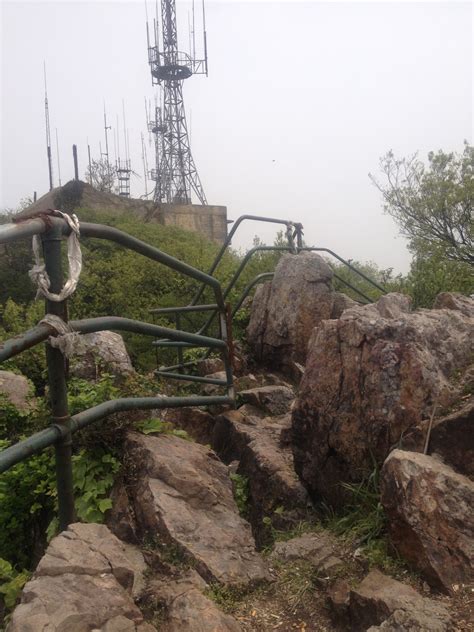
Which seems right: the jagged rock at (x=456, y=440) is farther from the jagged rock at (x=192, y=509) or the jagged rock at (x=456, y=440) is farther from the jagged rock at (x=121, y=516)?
the jagged rock at (x=121, y=516)

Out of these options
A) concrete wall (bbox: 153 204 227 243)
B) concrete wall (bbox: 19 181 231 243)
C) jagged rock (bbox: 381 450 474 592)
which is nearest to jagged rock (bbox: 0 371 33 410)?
jagged rock (bbox: 381 450 474 592)

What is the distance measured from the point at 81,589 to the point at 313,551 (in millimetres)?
1040

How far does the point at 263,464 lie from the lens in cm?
326

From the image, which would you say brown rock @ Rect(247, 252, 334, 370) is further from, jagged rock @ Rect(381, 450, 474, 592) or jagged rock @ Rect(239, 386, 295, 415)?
jagged rock @ Rect(381, 450, 474, 592)

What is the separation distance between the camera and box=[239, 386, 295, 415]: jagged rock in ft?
14.9

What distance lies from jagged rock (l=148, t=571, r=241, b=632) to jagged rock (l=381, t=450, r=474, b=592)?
701mm

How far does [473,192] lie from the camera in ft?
41.8

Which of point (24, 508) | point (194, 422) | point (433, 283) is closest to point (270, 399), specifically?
point (194, 422)

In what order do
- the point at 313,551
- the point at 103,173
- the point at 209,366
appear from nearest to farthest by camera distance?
the point at 313,551 → the point at 209,366 → the point at 103,173

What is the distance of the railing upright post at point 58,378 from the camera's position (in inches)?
79.4

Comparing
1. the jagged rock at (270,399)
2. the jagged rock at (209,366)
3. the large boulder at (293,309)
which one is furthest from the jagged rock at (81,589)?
the large boulder at (293,309)

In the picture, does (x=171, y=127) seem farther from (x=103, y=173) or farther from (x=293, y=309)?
(x=293, y=309)

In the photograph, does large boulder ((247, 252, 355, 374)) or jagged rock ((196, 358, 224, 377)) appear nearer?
jagged rock ((196, 358, 224, 377))

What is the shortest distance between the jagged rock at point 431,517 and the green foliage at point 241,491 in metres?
1.04
